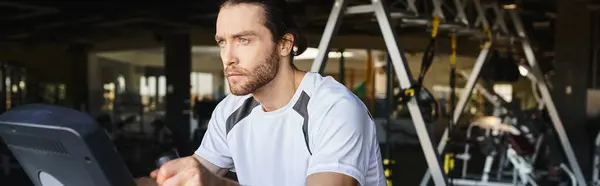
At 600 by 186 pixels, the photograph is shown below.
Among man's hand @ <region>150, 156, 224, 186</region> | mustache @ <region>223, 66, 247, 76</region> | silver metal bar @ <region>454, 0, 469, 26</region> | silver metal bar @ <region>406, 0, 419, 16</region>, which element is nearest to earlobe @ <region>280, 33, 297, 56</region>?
mustache @ <region>223, 66, 247, 76</region>

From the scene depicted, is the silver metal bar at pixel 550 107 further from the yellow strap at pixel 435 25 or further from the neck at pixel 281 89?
the neck at pixel 281 89

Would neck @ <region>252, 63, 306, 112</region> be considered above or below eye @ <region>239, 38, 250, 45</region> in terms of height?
below

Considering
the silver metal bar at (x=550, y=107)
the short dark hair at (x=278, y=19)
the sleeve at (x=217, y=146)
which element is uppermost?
the short dark hair at (x=278, y=19)

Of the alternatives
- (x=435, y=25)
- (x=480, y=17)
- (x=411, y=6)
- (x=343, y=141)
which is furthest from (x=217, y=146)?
(x=480, y=17)

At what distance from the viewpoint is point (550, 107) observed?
18.9 ft

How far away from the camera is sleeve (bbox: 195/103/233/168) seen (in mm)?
1510

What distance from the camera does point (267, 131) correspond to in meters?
1.34

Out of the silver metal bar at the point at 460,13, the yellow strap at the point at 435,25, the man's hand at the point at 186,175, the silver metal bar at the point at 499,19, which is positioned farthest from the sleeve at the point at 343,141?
the silver metal bar at the point at 499,19

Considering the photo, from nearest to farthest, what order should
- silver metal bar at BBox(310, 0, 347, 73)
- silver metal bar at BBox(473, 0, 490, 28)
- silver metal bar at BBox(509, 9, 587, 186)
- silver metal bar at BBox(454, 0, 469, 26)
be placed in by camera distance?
silver metal bar at BBox(310, 0, 347, 73) → silver metal bar at BBox(454, 0, 469, 26) → silver metal bar at BBox(473, 0, 490, 28) → silver metal bar at BBox(509, 9, 587, 186)

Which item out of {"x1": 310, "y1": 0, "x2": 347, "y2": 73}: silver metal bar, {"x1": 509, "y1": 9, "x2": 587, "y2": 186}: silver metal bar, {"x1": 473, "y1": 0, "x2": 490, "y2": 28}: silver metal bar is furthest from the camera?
{"x1": 509, "y1": 9, "x2": 587, "y2": 186}: silver metal bar

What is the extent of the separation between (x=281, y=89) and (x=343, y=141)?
241mm

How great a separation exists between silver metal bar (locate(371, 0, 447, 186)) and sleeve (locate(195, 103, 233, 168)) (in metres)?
1.92

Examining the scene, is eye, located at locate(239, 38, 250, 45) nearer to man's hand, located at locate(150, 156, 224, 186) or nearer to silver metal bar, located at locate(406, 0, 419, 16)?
man's hand, located at locate(150, 156, 224, 186)

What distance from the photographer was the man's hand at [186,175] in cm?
78
